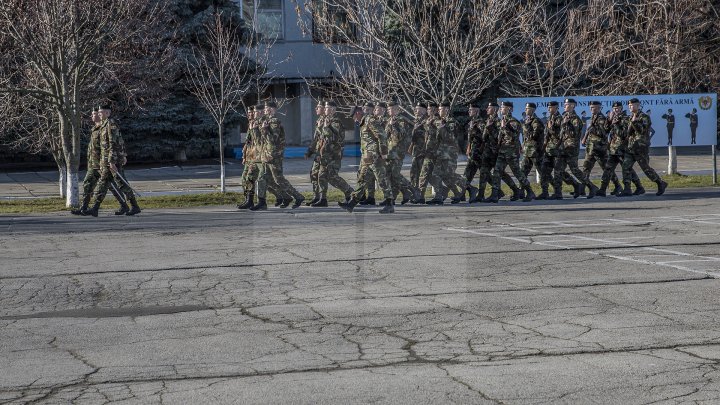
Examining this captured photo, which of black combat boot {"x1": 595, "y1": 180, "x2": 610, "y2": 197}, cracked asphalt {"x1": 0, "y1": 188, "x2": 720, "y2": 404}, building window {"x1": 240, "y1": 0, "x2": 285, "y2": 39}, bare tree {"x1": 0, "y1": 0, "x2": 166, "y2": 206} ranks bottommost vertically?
cracked asphalt {"x1": 0, "y1": 188, "x2": 720, "y2": 404}

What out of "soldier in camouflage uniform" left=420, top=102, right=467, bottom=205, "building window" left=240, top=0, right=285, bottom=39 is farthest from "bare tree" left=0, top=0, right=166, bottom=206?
"building window" left=240, top=0, right=285, bottom=39

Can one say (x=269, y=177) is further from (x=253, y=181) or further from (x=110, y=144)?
(x=110, y=144)

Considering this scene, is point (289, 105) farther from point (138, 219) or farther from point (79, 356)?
point (79, 356)

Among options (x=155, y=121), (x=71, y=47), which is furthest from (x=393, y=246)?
(x=155, y=121)

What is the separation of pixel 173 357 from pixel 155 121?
33329 millimetres

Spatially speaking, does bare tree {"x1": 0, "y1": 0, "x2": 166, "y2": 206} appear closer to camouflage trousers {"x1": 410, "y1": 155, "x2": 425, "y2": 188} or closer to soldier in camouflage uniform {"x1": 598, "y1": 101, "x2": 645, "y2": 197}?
camouflage trousers {"x1": 410, "y1": 155, "x2": 425, "y2": 188}

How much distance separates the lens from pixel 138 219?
19359 millimetres

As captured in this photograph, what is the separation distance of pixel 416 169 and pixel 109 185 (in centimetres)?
623

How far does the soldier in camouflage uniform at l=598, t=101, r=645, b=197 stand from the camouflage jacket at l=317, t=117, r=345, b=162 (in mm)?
5739

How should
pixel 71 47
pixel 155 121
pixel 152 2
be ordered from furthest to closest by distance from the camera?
pixel 155 121 → pixel 152 2 → pixel 71 47

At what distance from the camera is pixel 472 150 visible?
2241cm

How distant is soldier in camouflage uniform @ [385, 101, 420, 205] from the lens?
2053 centimetres

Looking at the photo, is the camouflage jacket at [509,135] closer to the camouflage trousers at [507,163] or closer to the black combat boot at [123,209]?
the camouflage trousers at [507,163]

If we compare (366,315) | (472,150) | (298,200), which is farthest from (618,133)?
(366,315)
